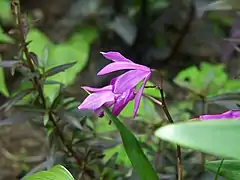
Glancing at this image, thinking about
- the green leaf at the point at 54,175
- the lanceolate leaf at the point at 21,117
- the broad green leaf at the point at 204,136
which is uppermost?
the broad green leaf at the point at 204,136

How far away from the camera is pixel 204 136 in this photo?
482mm

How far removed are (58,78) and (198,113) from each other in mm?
261

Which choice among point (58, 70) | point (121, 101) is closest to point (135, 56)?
point (58, 70)

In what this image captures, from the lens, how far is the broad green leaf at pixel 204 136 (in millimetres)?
480

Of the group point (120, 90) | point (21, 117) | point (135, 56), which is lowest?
point (135, 56)

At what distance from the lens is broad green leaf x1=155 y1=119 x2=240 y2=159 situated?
480 millimetres

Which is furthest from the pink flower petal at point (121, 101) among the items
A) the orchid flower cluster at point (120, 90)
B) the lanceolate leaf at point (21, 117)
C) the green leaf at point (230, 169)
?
the lanceolate leaf at point (21, 117)

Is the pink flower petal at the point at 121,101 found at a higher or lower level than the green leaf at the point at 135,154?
higher

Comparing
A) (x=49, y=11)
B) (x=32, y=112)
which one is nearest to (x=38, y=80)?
(x=32, y=112)

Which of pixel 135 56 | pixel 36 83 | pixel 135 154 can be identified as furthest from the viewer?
pixel 135 56

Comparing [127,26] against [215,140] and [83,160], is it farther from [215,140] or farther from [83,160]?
[215,140]

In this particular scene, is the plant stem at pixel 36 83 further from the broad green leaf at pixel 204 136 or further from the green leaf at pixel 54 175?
the broad green leaf at pixel 204 136

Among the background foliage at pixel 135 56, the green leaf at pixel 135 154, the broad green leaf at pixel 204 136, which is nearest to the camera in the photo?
the broad green leaf at pixel 204 136

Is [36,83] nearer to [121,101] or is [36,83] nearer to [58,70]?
[58,70]
